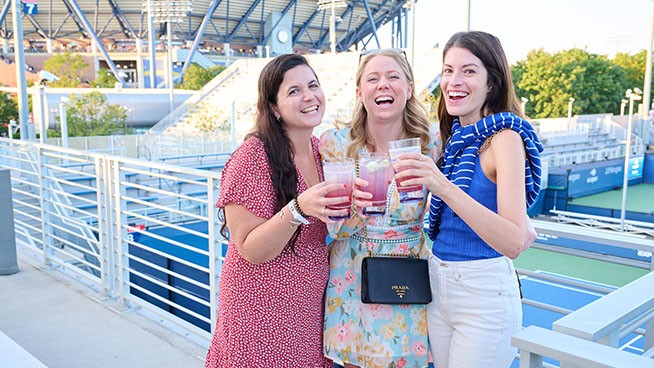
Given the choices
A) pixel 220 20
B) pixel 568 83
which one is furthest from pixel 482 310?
pixel 220 20

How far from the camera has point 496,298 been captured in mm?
1499

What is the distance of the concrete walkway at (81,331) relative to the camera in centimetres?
304

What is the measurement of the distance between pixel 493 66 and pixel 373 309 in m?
0.73

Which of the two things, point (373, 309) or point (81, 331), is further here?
point (81, 331)

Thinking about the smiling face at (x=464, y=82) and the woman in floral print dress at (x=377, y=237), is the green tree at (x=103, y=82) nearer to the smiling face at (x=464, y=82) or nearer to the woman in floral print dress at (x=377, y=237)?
the woman in floral print dress at (x=377, y=237)

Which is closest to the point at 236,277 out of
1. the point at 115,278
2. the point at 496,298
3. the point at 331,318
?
the point at 331,318

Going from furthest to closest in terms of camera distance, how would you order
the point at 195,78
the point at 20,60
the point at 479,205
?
the point at 195,78, the point at 20,60, the point at 479,205

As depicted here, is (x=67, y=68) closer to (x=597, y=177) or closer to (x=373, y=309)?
(x=597, y=177)

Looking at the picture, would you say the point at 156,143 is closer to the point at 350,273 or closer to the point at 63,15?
the point at 350,273

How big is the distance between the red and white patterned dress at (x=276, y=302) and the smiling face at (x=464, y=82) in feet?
1.53

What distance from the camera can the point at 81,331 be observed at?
134 inches

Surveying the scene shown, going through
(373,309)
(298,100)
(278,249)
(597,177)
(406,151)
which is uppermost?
(298,100)

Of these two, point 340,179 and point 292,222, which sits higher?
point 340,179

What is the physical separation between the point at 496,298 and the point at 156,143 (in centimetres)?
1598
